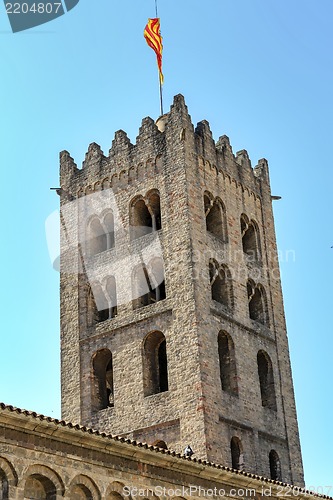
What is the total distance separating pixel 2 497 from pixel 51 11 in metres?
9.87

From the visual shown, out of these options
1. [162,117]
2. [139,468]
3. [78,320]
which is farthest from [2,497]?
[162,117]

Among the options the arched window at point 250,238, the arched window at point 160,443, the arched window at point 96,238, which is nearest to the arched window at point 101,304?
the arched window at point 96,238

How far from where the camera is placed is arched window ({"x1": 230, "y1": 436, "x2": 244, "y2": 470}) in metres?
29.3

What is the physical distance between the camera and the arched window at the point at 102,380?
31.5 meters

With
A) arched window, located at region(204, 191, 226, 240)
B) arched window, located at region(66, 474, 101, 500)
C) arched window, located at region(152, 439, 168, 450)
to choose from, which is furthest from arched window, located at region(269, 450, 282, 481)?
arched window, located at region(66, 474, 101, 500)

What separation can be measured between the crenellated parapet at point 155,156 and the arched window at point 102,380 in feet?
21.0

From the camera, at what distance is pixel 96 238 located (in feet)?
112

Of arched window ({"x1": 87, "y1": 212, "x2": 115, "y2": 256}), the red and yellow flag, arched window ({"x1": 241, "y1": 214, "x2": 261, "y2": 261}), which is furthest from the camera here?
the red and yellow flag

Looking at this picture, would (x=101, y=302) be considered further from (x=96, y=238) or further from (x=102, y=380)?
(x=102, y=380)

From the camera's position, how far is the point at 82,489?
18.6 metres

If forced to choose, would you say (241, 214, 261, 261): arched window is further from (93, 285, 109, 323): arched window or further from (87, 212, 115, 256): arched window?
(93, 285, 109, 323): arched window

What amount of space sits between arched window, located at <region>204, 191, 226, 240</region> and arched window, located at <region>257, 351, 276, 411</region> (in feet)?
14.7

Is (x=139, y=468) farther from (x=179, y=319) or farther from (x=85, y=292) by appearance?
(x=85, y=292)

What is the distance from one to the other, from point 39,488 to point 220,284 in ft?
50.2
